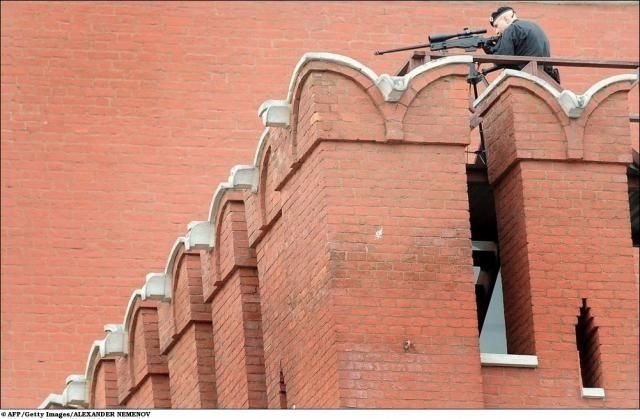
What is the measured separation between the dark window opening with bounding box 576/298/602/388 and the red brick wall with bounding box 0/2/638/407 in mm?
12121

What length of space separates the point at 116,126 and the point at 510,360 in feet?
43.7

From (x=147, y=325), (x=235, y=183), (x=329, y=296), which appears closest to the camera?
(x=329, y=296)

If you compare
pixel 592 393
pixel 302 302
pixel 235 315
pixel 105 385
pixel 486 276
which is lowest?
pixel 592 393

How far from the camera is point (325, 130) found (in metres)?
20.2

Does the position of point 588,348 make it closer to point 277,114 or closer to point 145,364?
point 277,114

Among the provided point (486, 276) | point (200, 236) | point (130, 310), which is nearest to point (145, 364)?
point (130, 310)

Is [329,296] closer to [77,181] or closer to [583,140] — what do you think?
[583,140]

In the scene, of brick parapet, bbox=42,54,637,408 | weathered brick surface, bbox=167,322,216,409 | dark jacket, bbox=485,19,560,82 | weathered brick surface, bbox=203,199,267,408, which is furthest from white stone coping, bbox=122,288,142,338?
dark jacket, bbox=485,19,560,82

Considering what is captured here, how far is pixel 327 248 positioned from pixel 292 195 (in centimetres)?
117

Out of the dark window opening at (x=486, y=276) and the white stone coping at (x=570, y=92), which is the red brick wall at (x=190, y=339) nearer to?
the dark window opening at (x=486, y=276)

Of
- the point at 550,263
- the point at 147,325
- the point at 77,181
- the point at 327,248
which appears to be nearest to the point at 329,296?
the point at 327,248

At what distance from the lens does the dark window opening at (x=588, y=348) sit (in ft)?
67.5

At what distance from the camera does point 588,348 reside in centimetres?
2072

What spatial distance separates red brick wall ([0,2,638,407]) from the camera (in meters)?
32.1
